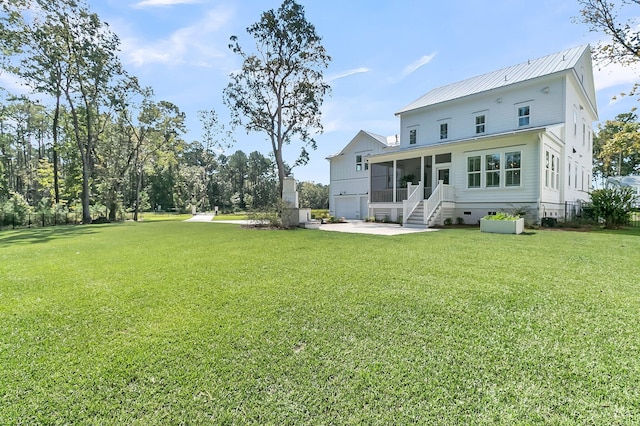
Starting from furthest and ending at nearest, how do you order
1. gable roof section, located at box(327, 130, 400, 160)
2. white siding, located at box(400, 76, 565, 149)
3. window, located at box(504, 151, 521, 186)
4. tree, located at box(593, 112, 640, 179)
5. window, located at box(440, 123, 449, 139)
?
gable roof section, located at box(327, 130, 400, 160), window, located at box(440, 123, 449, 139), tree, located at box(593, 112, 640, 179), white siding, located at box(400, 76, 565, 149), window, located at box(504, 151, 521, 186)

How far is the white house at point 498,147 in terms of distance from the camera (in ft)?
40.9

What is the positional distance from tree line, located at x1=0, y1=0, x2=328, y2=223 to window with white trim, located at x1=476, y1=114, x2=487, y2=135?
12.9m

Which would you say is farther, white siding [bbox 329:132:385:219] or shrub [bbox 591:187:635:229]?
white siding [bbox 329:132:385:219]

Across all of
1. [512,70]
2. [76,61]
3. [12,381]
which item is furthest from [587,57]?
[76,61]

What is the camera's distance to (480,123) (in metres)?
16.7

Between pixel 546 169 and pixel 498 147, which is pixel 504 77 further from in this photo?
pixel 546 169

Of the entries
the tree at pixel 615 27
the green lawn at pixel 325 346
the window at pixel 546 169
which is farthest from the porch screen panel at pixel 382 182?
the green lawn at pixel 325 346

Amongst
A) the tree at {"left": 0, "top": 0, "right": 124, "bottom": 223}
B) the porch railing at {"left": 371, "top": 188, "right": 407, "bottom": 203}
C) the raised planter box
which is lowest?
the raised planter box

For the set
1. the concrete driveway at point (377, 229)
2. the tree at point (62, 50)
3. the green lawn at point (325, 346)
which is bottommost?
the green lawn at point (325, 346)

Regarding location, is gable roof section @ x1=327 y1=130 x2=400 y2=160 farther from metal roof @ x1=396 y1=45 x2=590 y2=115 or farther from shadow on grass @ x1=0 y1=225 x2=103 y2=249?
shadow on grass @ x1=0 y1=225 x2=103 y2=249

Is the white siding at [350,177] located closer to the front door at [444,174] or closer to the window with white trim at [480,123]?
the window with white trim at [480,123]

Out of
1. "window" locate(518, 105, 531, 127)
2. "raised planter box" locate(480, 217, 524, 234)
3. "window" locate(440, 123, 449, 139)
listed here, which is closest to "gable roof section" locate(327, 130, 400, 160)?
"window" locate(440, 123, 449, 139)

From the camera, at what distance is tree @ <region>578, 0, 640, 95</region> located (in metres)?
13.4

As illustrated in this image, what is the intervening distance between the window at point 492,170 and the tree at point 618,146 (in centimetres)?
871
